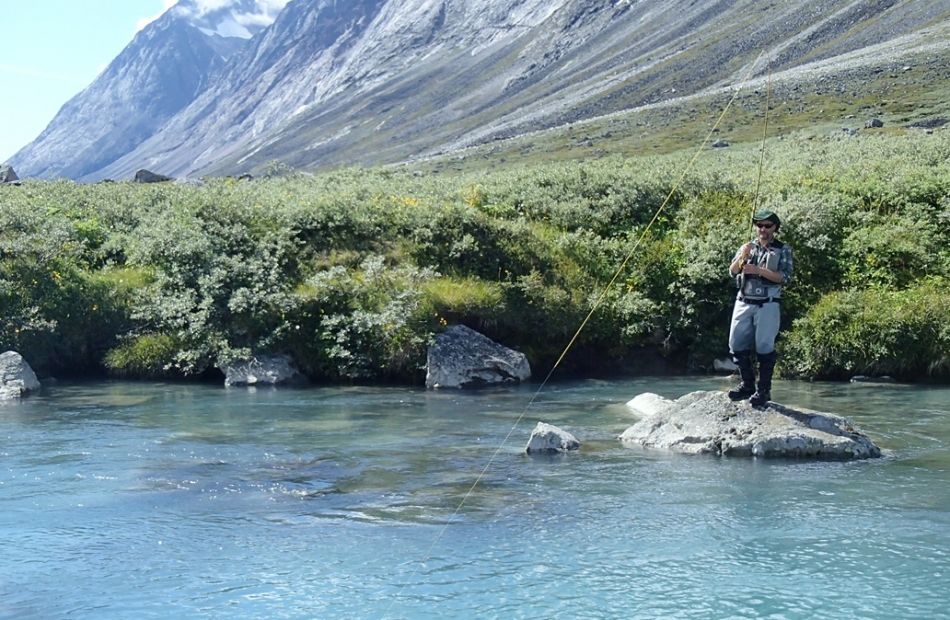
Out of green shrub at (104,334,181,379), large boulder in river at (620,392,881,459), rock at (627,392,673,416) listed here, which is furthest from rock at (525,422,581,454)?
green shrub at (104,334,181,379)

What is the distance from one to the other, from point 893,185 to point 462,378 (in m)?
12.1

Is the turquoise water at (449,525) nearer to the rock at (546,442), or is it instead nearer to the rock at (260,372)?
the rock at (546,442)

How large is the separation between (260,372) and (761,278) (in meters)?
12.8

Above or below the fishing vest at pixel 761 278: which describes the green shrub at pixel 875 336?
below

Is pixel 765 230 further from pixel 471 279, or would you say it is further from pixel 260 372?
pixel 260 372

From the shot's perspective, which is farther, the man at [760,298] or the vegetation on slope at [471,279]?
the vegetation on slope at [471,279]

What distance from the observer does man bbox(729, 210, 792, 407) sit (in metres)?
13.9

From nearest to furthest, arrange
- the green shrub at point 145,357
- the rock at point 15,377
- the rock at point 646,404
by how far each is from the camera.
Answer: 1. the rock at point 646,404
2. the rock at point 15,377
3. the green shrub at point 145,357

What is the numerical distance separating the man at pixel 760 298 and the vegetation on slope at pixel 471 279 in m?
8.60

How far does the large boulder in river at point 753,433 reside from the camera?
14.0 metres

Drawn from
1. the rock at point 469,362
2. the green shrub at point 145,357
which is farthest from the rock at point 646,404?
the green shrub at point 145,357

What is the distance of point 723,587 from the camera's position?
912 centimetres

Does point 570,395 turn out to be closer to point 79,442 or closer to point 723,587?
point 79,442

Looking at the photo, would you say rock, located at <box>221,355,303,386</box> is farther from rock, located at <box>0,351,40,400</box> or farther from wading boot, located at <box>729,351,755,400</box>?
wading boot, located at <box>729,351,755,400</box>
